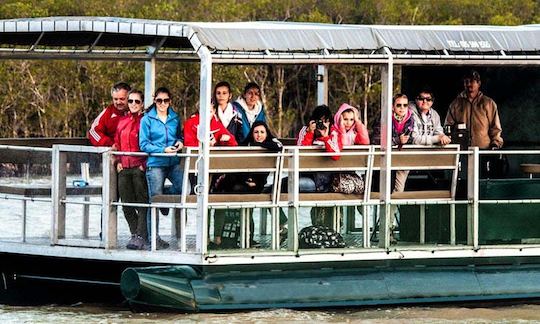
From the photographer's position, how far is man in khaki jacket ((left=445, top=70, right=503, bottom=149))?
1659 centimetres

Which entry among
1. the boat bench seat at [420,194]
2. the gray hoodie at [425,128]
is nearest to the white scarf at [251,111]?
the boat bench seat at [420,194]

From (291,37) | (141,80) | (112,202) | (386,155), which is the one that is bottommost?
(112,202)

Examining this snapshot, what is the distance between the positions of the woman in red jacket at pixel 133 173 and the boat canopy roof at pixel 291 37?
0.70m

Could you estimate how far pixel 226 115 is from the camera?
49.8ft

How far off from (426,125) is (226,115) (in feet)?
6.11

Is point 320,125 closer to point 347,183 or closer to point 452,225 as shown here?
point 347,183

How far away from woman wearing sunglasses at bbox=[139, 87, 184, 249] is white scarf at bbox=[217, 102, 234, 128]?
57cm

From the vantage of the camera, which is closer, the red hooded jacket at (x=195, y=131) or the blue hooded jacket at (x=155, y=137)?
the blue hooded jacket at (x=155, y=137)

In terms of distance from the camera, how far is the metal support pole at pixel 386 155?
48.7ft

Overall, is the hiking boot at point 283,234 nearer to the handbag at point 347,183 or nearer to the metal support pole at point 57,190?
the handbag at point 347,183

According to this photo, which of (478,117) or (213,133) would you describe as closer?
(213,133)

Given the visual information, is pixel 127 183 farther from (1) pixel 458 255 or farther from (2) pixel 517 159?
(2) pixel 517 159

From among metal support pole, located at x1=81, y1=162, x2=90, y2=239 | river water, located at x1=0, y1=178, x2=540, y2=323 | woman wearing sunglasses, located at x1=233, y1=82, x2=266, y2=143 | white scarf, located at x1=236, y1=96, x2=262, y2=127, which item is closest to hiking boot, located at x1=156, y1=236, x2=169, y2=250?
river water, located at x1=0, y1=178, x2=540, y2=323

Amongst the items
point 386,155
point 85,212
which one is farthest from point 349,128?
point 85,212
